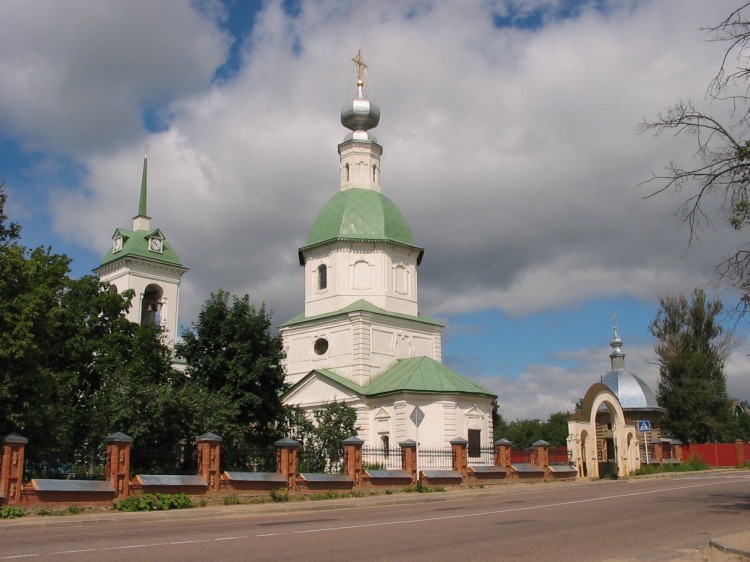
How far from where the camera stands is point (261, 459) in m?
23.3

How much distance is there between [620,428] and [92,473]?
79.7ft

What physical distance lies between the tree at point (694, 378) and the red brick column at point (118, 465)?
38555 mm

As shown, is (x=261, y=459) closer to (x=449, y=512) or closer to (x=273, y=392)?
(x=273, y=392)

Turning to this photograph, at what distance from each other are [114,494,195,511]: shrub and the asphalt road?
0.99 m

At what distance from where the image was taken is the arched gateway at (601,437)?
32688mm

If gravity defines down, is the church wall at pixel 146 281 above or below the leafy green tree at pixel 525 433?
above

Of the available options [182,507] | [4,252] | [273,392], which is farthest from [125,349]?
[182,507]

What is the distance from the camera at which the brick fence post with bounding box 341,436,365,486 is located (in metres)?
24.0

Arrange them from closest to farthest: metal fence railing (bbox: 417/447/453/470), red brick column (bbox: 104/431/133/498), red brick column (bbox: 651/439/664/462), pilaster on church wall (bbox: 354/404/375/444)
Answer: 1. red brick column (bbox: 104/431/133/498)
2. metal fence railing (bbox: 417/447/453/470)
3. pilaster on church wall (bbox: 354/404/375/444)
4. red brick column (bbox: 651/439/664/462)

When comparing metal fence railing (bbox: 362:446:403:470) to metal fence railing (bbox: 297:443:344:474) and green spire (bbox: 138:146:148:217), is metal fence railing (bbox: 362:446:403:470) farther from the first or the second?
green spire (bbox: 138:146:148:217)

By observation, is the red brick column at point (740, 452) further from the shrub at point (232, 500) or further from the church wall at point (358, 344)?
the shrub at point (232, 500)

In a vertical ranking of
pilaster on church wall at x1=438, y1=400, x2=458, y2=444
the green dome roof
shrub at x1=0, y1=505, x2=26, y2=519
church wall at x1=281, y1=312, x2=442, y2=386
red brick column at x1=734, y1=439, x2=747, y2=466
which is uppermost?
the green dome roof

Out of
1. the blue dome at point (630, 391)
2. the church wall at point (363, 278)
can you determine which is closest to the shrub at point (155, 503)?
the church wall at point (363, 278)

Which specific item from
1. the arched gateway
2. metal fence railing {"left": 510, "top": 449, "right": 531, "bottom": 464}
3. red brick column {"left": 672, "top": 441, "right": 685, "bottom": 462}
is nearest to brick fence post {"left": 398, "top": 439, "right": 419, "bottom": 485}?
the arched gateway
